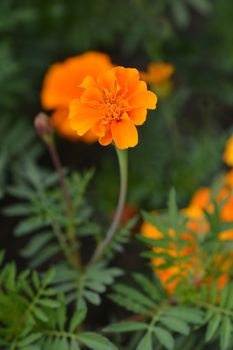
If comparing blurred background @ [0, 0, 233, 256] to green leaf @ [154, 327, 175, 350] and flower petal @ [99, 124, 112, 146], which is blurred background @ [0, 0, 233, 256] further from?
flower petal @ [99, 124, 112, 146]

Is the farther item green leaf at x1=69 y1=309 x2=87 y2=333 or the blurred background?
the blurred background

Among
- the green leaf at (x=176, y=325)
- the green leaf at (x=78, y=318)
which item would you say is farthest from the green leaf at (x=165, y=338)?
the green leaf at (x=78, y=318)

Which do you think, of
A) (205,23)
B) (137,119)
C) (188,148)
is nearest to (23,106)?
(188,148)

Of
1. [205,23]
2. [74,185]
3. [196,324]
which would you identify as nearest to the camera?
[196,324]

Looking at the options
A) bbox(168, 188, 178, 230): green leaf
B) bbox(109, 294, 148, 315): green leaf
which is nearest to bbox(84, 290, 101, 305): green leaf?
bbox(109, 294, 148, 315): green leaf

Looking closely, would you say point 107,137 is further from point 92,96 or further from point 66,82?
point 66,82

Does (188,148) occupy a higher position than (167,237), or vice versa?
(188,148)

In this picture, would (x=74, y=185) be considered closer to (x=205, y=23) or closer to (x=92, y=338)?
(x=92, y=338)
